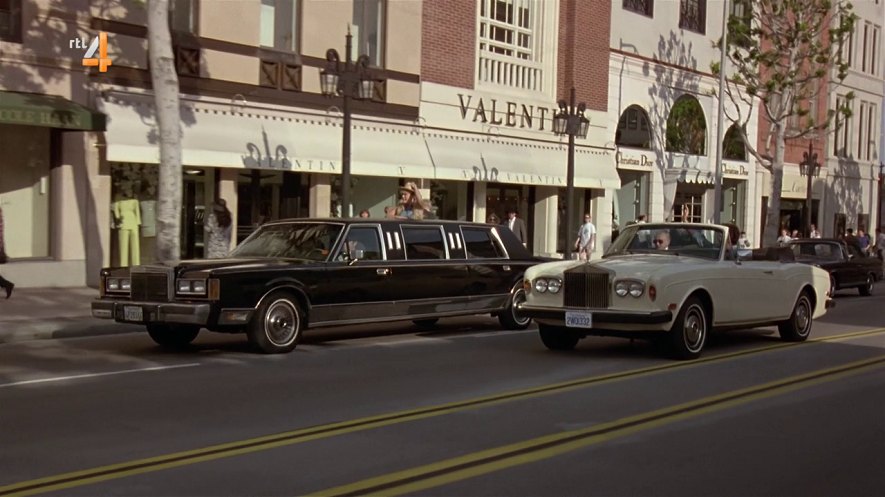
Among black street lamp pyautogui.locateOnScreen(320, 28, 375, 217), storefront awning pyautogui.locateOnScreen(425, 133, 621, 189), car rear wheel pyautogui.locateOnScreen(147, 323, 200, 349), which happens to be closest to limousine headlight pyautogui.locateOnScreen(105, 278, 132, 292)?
car rear wheel pyautogui.locateOnScreen(147, 323, 200, 349)

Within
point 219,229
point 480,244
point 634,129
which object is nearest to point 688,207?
point 634,129

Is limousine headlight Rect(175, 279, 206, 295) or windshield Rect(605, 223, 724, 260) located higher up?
windshield Rect(605, 223, 724, 260)

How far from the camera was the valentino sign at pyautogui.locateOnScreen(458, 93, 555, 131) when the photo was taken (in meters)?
27.7

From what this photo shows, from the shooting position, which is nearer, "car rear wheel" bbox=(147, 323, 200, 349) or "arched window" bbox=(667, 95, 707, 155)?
"car rear wheel" bbox=(147, 323, 200, 349)

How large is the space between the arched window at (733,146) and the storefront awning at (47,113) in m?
27.1

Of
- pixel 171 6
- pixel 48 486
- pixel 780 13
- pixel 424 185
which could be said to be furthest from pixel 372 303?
pixel 780 13

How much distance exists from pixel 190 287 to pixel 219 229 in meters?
7.93

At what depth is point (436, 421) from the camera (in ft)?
26.5

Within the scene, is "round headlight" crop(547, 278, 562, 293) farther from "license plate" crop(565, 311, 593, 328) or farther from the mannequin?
the mannequin

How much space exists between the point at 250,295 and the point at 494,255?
4702mm

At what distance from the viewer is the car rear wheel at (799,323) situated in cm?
1417

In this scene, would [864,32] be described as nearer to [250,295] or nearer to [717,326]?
[717,326]

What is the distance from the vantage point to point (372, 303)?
13.4 meters

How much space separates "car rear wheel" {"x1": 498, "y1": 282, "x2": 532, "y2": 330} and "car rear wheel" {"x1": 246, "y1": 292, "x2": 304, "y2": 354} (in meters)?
4.01
